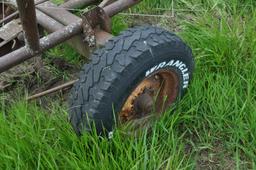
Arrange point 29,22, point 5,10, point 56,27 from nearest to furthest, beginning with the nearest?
1. point 29,22
2. point 56,27
3. point 5,10

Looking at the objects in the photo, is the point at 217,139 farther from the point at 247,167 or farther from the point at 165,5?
the point at 165,5

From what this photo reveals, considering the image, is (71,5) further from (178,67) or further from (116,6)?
(178,67)

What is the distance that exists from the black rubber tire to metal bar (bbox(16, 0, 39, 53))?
257mm

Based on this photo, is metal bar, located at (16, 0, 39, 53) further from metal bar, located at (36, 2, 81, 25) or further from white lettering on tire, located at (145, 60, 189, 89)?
white lettering on tire, located at (145, 60, 189, 89)

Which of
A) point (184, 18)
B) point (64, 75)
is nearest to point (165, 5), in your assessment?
point (184, 18)

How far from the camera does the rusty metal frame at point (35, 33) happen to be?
2.01m

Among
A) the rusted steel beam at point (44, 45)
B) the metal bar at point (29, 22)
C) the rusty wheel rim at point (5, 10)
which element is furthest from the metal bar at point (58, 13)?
the metal bar at point (29, 22)

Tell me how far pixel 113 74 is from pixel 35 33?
1.26 feet

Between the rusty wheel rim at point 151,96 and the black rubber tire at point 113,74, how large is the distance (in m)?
0.09

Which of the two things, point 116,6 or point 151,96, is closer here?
point 151,96

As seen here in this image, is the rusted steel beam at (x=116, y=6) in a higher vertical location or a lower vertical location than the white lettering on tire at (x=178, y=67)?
higher

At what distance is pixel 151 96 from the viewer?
245cm

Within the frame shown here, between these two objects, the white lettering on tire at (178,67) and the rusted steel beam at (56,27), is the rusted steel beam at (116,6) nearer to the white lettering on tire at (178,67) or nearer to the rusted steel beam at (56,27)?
the rusted steel beam at (56,27)

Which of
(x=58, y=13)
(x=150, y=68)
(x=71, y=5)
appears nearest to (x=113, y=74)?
(x=150, y=68)
